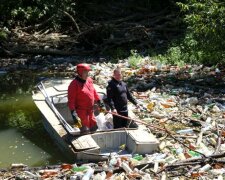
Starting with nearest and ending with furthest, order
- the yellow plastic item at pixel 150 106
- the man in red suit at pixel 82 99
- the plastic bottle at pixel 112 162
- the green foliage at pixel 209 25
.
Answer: the plastic bottle at pixel 112 162 < the man in red suit at pixel 82 99 < the yellow plastic item at pixel 150 106 < the green foliage at pixel 209 25

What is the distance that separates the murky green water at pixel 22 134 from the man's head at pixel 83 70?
6.07 feet

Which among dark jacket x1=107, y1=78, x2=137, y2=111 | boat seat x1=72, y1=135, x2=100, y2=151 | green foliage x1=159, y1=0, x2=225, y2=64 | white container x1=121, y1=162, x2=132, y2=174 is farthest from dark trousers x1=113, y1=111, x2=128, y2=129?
green foliage x1=159, y1=0, x2=225, y2=64

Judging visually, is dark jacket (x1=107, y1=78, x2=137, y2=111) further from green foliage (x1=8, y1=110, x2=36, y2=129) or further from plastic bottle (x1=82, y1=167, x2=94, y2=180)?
green foliage (x1=8, y1=110, x2=36, y2=129)

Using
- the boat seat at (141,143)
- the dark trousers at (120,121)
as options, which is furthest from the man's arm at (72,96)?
the boat seat at (141,143)

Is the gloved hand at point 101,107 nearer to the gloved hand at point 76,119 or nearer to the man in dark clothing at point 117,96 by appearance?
the man in dark clothing at point 117,96

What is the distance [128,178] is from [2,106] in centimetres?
733

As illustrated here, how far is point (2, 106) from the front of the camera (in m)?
14.5

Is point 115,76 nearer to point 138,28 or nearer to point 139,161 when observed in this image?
point 139,161

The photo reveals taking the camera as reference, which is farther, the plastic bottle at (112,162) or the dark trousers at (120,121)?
the dark trousers at (120,121)

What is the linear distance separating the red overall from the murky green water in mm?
1066

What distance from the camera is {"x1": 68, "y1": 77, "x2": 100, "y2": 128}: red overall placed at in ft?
31.0

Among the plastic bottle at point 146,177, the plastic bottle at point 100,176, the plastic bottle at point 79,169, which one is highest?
the plastic bottle at point 79,169

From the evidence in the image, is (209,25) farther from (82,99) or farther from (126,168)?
(126,168)

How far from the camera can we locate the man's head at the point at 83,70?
30.5 feet
